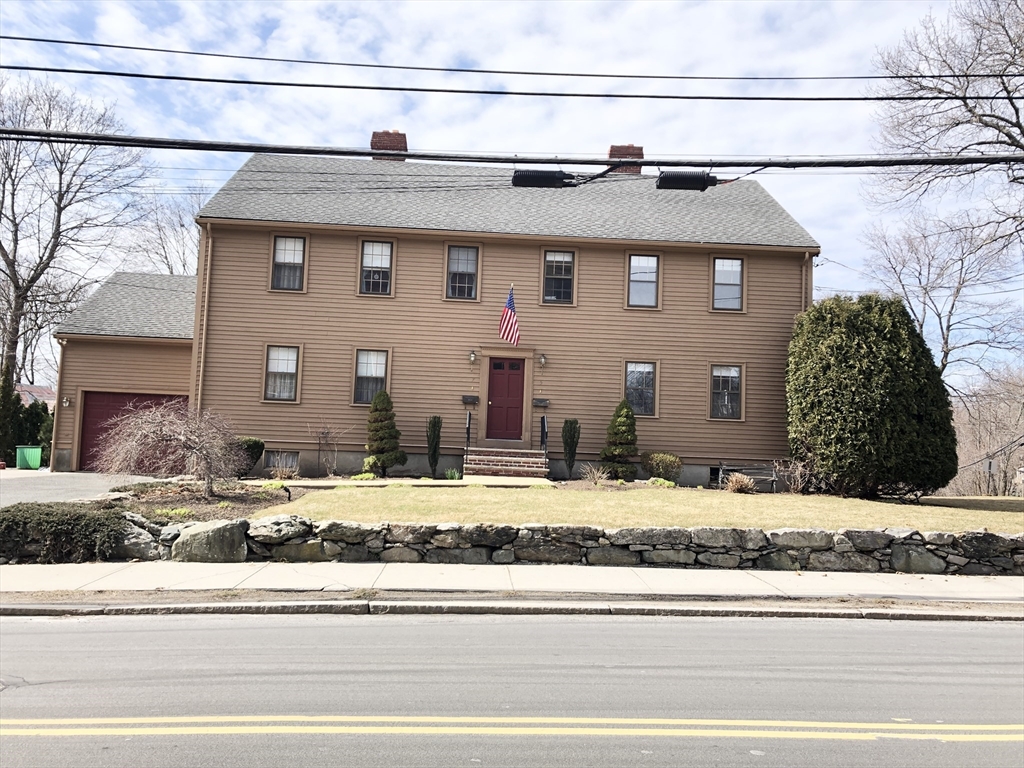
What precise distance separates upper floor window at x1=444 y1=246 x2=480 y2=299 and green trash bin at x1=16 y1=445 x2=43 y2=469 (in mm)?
14641

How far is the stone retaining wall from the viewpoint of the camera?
1088 cm

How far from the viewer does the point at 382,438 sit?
1981 cm

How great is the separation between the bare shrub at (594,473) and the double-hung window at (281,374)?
849cm

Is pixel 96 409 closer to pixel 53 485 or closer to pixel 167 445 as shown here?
pixel 53 485

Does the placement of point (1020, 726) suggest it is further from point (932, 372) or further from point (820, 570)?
point (932, 372)

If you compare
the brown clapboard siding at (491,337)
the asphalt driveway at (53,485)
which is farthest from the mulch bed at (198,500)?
the brown clapboard siding at (491,337)

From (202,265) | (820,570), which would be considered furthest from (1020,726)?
(202,265)

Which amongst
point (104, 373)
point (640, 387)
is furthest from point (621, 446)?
point (104, 373)

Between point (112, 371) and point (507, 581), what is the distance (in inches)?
700

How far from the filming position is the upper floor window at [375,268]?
21500 millimetres

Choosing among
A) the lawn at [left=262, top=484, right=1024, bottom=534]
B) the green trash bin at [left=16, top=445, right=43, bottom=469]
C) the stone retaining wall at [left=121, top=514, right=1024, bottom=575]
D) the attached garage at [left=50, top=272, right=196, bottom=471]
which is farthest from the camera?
the green trash bin at [left=16, top=445, right=43, bottom=469]

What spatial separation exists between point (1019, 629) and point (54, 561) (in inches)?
496

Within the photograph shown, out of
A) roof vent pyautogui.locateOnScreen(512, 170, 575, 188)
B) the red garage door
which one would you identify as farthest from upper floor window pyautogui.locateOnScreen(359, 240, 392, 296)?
roof vent pyautogui.locateOnScreen(512, 170, 575, 188)

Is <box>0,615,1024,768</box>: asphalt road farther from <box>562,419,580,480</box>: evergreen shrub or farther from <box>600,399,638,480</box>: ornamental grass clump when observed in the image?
<box>562,419,580,480</box>: evergreen shrub
